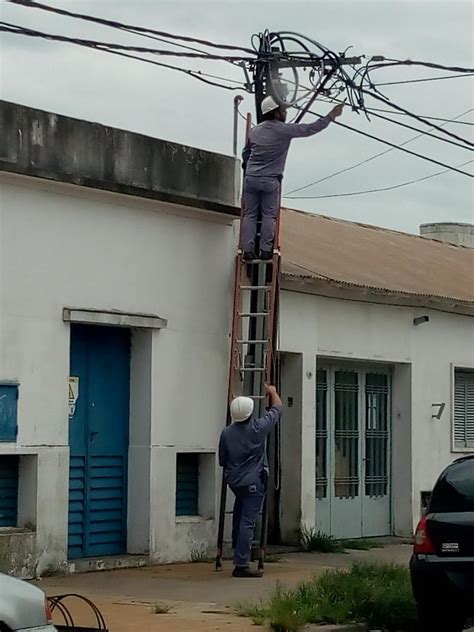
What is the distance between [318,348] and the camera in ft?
56.6

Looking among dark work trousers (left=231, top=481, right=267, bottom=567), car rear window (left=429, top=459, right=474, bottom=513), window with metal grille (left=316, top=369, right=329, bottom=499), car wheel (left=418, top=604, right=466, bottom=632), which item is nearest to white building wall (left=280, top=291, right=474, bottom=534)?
window with metal grille (left=316, top=369, right=329, bottom=499)

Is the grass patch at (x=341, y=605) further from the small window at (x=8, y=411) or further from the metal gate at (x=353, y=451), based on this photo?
the metal gate at (x=353, y=451)

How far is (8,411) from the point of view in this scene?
44.1 ft

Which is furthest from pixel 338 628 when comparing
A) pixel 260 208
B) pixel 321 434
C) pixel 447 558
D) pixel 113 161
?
pixel 321 434

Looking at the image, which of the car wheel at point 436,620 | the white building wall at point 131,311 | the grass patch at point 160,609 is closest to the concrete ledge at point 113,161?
the white building wall at point 131,311

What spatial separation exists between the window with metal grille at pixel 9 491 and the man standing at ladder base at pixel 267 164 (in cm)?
372

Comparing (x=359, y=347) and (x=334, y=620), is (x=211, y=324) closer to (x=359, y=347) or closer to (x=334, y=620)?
(x=359, y=347)

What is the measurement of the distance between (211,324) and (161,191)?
1.72 meters

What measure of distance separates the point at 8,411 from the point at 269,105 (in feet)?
15.0

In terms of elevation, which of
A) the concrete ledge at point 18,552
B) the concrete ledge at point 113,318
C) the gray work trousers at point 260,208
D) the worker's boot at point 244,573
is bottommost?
the worker's boot at point 244,573

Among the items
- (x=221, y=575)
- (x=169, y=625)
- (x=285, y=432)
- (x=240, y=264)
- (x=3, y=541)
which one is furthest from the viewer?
(x=285, y=432)

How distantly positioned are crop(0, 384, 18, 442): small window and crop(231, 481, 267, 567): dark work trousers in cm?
238

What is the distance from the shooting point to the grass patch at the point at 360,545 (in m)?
17.5

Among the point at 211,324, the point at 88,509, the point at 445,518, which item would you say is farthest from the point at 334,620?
the point at 211,324
